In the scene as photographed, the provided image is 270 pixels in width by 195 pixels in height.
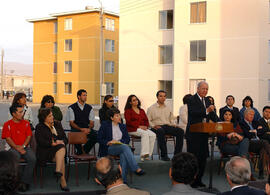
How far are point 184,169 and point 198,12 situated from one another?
2232 cm

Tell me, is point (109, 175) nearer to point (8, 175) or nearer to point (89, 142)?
point (8, 175)

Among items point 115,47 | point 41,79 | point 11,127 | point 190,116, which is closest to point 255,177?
point 190,116

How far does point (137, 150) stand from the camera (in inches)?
391

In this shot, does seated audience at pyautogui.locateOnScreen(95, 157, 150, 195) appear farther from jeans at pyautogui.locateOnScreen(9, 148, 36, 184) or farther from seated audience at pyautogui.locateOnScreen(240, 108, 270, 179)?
seated audience at pyautogui.locateOnScreen(240, 108, 270, 179)

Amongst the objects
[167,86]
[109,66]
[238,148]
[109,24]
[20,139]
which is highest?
[109,24]

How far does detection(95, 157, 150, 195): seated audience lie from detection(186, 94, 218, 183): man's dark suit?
344 cm

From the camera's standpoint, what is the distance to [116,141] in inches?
272

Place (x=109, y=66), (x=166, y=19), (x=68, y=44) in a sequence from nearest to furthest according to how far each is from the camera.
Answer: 1. (x=166, y=19)
2. (x=68, y=44)
3. (x=109, y=66)

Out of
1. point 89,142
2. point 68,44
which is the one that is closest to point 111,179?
point 89,142

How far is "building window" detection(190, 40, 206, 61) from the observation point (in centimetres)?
2428

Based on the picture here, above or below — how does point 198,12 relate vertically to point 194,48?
above

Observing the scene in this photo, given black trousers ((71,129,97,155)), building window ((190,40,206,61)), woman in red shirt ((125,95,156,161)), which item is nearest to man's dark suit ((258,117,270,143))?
woman in red shirt ((125,95,156,161))

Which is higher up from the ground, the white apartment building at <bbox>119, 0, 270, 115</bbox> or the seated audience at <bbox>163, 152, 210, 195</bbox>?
the white apartment building at <bbox>119, 0, 270, 115</bbox>

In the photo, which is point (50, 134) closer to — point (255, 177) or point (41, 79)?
point (255, 177)
